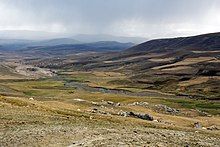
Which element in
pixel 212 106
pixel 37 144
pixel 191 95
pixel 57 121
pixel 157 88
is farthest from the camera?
pixel 157 88

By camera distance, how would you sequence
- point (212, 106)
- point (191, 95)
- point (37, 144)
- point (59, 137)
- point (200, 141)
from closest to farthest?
1. point (37, 144)
2. point (59, 137)
3. point (200, 141)
4. point (212, 106)
5. point (191, 95)

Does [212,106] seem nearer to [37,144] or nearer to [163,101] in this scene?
[163,101]

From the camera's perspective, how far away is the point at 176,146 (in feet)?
98.7

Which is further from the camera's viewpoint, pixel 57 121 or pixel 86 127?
pixel 57 121

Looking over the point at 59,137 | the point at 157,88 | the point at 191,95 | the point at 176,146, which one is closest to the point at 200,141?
the point at 176,146

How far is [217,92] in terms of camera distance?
168 meters

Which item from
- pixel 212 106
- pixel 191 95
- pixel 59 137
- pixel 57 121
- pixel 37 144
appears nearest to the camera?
pixel 37 144

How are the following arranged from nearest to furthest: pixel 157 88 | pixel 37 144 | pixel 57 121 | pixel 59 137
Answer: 1. pixel 37 144
2. pixel 59 137
3. pixel 57 121
4. pixel 157 88

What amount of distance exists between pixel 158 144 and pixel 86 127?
8.52 m

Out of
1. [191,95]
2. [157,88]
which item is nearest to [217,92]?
[191,95]

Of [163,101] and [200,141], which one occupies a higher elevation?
[200,141]

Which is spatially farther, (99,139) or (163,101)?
(163,101)

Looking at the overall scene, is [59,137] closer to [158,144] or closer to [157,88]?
Result: [158,144]

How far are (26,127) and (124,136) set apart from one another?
9.19 m
